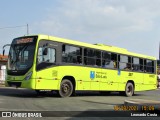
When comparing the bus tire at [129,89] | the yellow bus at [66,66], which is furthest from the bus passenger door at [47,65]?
the bus tire at [129,89]

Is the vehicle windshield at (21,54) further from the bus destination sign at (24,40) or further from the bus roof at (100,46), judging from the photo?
the bus roof at (100,46)

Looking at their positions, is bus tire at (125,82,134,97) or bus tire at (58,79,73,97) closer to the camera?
bus tire at (58,79,73,97)

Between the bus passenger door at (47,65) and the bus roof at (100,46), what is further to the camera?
the bus roof at (100,46)

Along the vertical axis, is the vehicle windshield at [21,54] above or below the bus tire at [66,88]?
above

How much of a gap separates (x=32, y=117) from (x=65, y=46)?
334 inches

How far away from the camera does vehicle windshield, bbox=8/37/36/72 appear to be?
1681 cm

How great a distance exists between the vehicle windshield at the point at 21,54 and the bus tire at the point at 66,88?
7.49 feet

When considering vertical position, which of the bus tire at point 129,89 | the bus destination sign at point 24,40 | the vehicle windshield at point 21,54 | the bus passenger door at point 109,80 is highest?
the bus destination sign at point 24,40

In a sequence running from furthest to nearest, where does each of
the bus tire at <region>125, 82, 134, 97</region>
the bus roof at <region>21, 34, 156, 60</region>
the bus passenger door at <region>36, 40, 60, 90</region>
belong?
the bus tire at <region>125, 82, 134, 97</region>
the bus roof at <region>21, 34, 156, 60</region>
the bus passenger door at <region>36, 40, 60, 90</region>

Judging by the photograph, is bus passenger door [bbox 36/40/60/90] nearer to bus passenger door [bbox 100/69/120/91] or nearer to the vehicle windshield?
the vehicle windshield

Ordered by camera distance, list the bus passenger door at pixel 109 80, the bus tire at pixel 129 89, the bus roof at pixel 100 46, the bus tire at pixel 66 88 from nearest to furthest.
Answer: the bus roof at pixel 100 46, the bus tire at pixel 66 88, the bus passenger door at pixel 109 80, the bus tire at pixel 129 89

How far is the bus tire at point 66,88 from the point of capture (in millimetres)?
17938

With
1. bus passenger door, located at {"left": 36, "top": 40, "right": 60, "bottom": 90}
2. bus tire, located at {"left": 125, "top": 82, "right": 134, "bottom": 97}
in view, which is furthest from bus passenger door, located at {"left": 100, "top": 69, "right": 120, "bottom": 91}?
bus passenger door, located at {"left": 36, "top": 40, "right": 60, "bottom": 90}

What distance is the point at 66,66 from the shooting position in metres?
18.1
